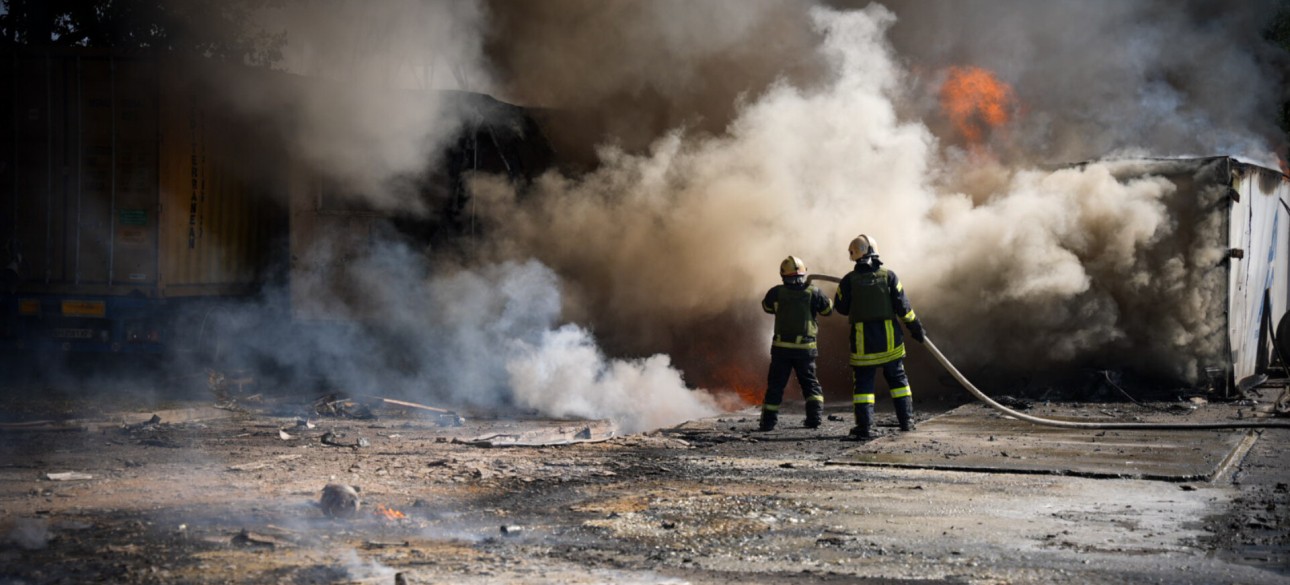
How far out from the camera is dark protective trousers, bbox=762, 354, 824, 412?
369 inches

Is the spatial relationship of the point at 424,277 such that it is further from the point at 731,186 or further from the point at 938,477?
the point at 938,477

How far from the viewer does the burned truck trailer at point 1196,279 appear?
1074cm

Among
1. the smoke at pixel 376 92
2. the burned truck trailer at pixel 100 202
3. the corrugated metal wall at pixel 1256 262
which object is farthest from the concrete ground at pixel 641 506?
the smoke at pixel 376 92

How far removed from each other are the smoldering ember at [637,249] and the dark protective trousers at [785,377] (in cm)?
3

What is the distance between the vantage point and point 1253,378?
11.6m

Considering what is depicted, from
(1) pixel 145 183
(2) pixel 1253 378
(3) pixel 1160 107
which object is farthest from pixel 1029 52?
(1) pixel 145 183

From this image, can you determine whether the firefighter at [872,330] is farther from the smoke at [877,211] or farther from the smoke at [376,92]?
the smoke at [376,92]

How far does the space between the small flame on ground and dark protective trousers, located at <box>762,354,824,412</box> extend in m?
4.26

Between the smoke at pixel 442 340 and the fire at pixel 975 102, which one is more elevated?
the fire at pixel 975 102

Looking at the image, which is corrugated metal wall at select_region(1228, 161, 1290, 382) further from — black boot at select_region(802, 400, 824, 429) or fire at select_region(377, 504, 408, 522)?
fire at select_region(377, 504, 408, 522)

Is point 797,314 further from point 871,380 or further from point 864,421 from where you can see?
point 864,421

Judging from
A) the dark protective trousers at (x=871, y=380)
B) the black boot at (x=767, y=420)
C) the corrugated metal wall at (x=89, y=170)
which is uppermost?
the corrugated metal wall at (x=89, y=170)

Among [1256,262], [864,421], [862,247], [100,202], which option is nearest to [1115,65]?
[1256,262]

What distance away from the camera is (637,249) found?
12.7 m
